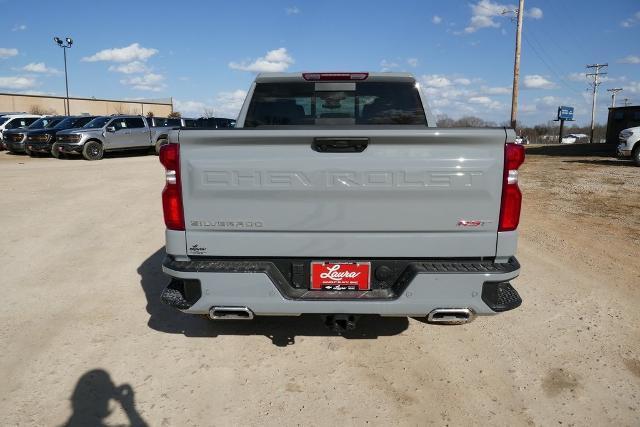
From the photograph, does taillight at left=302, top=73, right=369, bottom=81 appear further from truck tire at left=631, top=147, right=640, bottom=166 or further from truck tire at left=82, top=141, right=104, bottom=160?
truck tire at left=82, top=141, right=104, bottom=160

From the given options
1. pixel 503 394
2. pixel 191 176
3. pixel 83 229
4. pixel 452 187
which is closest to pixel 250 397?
pixel 191 176

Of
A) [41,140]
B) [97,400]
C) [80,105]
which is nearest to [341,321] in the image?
[97,400]

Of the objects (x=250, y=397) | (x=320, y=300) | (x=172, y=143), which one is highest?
(x=172, y=143)

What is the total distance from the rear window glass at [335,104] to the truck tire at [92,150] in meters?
18.4

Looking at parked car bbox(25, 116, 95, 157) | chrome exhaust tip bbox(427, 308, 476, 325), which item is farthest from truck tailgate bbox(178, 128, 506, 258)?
parked car bbox(25, 116, 95, 157)

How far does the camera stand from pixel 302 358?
348cm

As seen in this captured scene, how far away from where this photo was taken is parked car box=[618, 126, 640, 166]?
54.4ft

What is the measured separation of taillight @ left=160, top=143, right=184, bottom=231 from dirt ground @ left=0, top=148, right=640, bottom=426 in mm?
1127

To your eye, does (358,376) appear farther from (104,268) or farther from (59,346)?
(104,268)

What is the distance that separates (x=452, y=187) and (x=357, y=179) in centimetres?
57

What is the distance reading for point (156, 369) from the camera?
332 cm

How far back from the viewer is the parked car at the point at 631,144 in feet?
54.4

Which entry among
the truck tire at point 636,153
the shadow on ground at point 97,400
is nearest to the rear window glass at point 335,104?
the shadow on ground at point 97,400

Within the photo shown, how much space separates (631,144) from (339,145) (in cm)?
1778
